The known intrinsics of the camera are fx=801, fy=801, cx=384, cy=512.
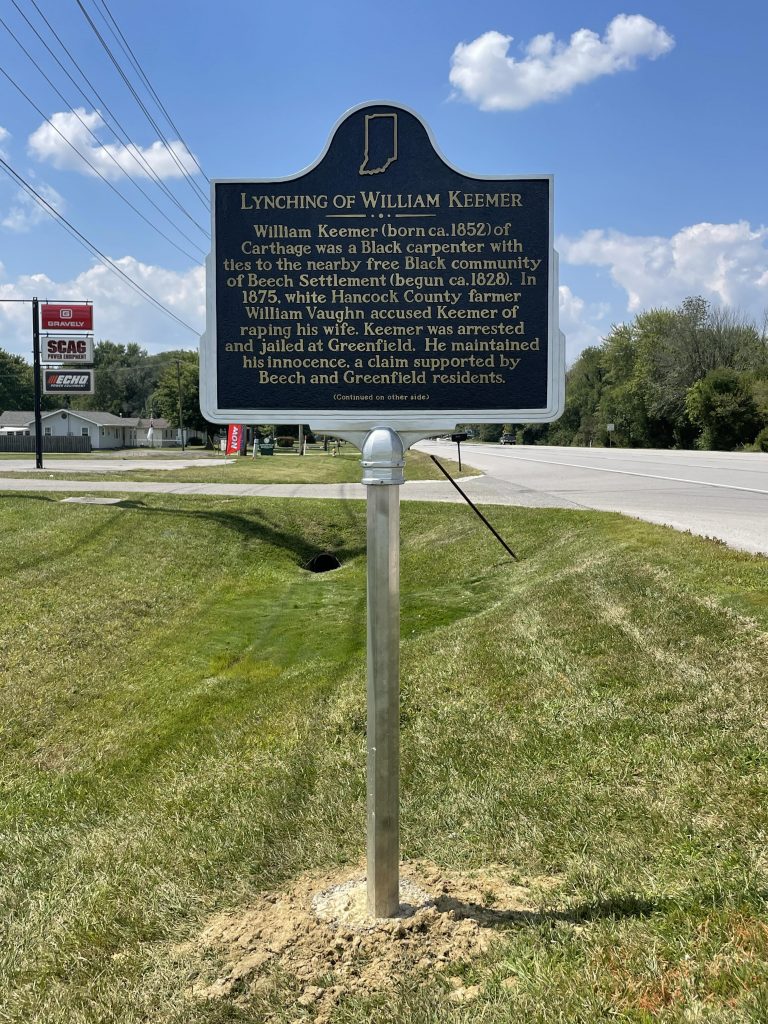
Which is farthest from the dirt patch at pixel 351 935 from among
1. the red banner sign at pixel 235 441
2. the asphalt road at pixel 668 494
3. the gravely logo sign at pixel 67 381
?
the red banner sign at pixel 235 441

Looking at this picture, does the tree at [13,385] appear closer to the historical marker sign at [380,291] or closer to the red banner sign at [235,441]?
the red banner sign at [235,441]

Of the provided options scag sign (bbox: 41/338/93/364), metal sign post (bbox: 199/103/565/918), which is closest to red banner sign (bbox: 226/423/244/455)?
scag sign (bbox: 41/338/93/364)

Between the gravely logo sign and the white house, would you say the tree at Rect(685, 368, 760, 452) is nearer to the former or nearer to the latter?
the gravely logo sign

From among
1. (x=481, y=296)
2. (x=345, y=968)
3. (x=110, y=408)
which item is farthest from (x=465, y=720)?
(x=110, y=408)

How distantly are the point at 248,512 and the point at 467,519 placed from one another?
12.4ft

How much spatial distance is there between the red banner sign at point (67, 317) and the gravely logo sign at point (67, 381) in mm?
1546

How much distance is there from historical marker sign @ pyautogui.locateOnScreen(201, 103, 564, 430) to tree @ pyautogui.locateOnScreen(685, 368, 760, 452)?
48.2 m

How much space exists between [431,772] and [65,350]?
26.4 metres

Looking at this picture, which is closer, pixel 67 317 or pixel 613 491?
pixel 613 491

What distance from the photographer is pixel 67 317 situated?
27.9 metres

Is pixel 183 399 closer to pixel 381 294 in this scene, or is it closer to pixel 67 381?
pixel 67 381

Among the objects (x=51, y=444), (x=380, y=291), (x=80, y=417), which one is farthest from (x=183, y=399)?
(x=380, y=291)

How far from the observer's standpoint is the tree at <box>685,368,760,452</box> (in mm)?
46938

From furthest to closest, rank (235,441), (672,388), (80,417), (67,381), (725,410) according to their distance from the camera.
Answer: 1. (80,417)
2. (672,388)
3. (725,410)
4. (235,441)
5. (67,381)
